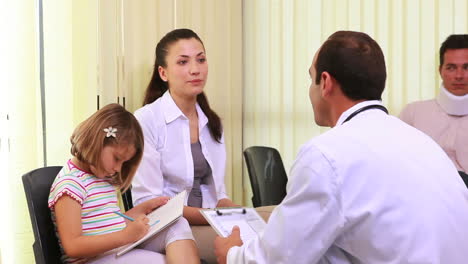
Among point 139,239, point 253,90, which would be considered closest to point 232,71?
point 253,90

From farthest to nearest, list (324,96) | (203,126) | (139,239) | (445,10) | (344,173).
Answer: (445,10) < (203,126) < (139,239) < (324,96) < (344,173)

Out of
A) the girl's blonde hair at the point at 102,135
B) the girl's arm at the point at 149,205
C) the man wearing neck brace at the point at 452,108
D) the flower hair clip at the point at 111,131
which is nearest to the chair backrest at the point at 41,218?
the girl's blonde hair at the point at 102,135

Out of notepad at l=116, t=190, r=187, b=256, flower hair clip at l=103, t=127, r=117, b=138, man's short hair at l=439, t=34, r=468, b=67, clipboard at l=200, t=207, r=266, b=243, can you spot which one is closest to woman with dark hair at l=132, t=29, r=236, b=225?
notepad at l=116, t=190, r=187, b=256

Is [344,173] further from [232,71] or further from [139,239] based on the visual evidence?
[232,71]

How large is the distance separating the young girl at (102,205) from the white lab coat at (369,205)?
1.98 feet

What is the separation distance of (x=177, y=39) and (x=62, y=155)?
94 centimetres

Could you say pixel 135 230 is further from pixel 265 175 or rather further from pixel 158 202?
pixel 265 175

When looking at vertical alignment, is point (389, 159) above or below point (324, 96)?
below

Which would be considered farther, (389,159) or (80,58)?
(80,58)

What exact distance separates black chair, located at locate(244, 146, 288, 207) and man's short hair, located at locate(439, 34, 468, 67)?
102 centimetres

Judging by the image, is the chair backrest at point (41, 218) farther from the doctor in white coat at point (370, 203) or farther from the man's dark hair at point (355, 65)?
the man's dark hair at point (355, 65)

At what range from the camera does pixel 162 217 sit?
1.86 metres

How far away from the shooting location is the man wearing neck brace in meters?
2.85

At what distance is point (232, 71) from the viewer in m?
3.78
